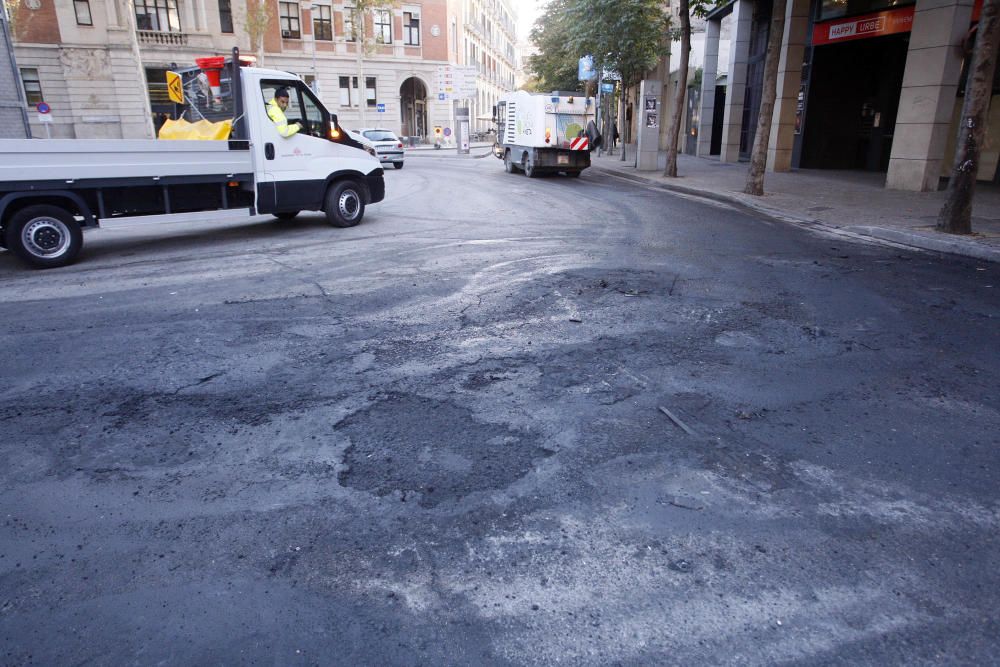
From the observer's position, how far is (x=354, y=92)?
48594mm

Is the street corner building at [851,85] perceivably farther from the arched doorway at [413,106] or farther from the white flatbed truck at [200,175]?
the arched doorway at [413,106]

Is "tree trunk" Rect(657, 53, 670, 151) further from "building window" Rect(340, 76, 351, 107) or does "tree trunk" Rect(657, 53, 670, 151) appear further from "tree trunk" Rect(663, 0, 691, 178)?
"building window" Rect(340, 76, 351, 107)

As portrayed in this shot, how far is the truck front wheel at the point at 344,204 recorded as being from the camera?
36.8 feet

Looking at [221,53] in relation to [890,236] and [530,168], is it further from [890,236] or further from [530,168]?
[890,236]

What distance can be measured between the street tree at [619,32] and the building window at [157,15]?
101 ft

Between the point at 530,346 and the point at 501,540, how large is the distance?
103 inches

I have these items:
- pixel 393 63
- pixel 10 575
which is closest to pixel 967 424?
pixel 10 575

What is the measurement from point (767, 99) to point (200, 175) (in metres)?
12.2

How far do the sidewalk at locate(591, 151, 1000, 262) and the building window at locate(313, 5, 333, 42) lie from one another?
33.2m

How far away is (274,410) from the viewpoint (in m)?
4.25

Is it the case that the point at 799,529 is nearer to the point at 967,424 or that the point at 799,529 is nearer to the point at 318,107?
the point at 967,424

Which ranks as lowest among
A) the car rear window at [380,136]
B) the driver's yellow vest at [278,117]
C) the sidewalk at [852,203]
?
the sidewalk at [852,203]

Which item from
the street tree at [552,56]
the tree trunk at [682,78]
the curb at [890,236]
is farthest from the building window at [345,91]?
the curb at [890,236]

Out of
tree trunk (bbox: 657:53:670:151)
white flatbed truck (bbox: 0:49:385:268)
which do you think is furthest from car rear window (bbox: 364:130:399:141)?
tree trunk (bbox: 657:53:670:151)
